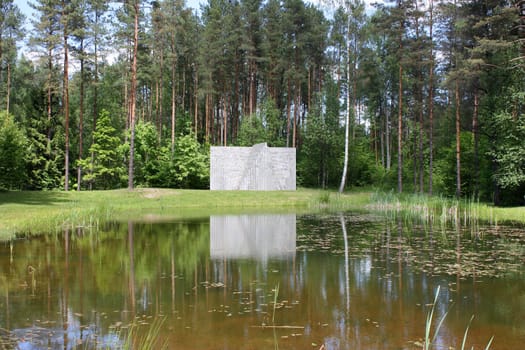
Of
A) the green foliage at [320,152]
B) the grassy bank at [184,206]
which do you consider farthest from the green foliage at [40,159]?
the green foliage at [320,152]

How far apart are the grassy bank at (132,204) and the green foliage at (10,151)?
3.09 m

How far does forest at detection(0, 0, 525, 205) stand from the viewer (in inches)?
875

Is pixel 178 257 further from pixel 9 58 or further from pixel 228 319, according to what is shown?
pixel 9 58

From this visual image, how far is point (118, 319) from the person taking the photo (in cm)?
590

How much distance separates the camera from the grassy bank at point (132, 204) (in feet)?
48.9

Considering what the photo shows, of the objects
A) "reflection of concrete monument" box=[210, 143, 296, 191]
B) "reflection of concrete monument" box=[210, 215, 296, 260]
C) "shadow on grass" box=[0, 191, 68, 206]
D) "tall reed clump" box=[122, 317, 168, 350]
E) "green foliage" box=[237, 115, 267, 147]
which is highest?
"green foliage" box=[237, 115, 267, 147]

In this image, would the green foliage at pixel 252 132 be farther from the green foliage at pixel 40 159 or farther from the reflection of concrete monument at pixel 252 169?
the green foliage at pixel 40 159

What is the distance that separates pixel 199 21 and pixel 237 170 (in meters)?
19.3

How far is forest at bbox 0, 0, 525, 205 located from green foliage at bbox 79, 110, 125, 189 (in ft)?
0.34

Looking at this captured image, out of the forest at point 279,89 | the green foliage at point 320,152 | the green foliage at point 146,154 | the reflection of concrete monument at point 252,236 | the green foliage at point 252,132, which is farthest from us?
the green foliage at point 252,132

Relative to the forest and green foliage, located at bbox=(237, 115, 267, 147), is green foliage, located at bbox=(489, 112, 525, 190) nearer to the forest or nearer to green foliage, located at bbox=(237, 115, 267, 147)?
the forest

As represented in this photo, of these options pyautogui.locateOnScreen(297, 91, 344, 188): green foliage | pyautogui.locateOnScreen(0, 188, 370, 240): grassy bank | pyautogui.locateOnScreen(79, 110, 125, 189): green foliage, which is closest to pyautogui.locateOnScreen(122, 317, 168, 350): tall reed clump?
pyautogui.locateOnScreen(0, 188, 370, 240): grassy bank

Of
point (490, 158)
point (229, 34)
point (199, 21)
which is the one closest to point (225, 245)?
point (490, 158)

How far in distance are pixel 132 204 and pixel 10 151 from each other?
7.92 meters
